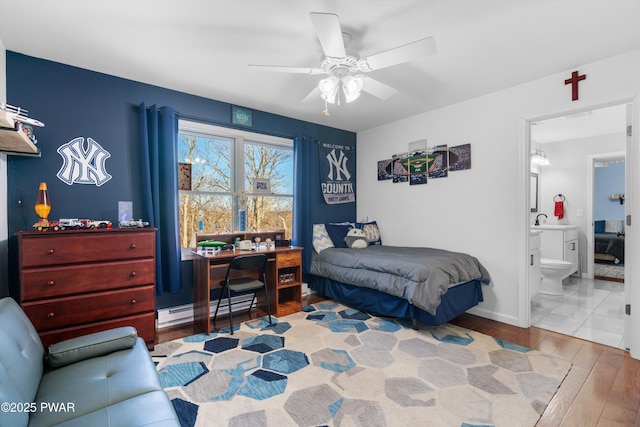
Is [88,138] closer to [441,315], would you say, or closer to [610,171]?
[441,315]

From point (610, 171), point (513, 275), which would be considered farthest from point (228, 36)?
point (610, 171)

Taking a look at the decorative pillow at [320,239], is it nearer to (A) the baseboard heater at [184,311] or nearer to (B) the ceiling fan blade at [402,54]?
(A) the baseboard heater at [184,311]

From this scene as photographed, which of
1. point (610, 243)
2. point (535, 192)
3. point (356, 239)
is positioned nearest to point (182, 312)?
point (356, 239)

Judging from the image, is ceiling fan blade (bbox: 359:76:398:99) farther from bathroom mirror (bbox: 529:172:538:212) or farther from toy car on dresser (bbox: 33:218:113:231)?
bathroom mirror (bbox: 529:172:538:212)

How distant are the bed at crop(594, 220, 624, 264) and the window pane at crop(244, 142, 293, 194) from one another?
6120 mm

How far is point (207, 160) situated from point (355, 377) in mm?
2770

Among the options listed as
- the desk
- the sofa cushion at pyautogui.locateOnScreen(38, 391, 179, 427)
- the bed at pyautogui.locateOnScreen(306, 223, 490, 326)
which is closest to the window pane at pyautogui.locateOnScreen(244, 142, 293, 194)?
the desk

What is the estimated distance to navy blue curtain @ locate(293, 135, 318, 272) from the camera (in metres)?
4.05

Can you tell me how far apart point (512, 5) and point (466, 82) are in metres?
1.15

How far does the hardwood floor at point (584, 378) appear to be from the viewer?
5.77ft

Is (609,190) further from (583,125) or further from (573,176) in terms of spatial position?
(583,125)

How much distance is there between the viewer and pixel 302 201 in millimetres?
4062

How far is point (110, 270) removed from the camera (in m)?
2.40

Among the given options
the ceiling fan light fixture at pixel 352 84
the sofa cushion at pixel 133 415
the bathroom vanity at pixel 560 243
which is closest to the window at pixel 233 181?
the ceiling fan light fixture at pixel 352 84
